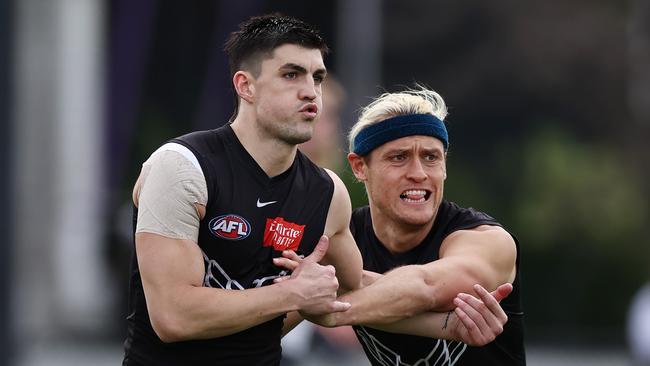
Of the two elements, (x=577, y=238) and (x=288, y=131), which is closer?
(x=288, y=131)

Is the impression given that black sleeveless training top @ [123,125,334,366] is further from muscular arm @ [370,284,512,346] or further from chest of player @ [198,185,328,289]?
muscular arm @ [370,284,512,346]

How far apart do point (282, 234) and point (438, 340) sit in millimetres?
1206

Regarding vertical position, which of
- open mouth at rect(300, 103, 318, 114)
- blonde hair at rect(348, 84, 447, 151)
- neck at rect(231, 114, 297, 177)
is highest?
blonde hair at rect(348, 84, 447, 151)

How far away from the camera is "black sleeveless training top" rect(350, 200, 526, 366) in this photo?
7184 millimetres

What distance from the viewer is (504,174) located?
19.1 metres

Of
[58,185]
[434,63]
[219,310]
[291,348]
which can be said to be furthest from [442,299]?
[434,63]

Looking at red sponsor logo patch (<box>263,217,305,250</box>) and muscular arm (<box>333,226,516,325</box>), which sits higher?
red sponsor logo patch (<box>263,217,305,250</box>)

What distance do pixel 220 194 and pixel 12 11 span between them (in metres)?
4.44

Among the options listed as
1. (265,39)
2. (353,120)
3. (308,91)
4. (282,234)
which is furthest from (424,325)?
(353,120)

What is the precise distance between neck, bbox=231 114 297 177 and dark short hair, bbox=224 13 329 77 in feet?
0.85

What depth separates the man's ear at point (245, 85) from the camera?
6.44m

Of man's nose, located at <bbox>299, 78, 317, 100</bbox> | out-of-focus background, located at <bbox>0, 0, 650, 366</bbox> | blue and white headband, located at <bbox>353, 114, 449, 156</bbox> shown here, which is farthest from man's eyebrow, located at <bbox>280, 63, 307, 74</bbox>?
out-of-focus background, located at <bbox>0, 0, 650, 366</bbox>

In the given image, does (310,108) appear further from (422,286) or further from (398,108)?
(422,286)

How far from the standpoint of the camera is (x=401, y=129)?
7156 millimetres
